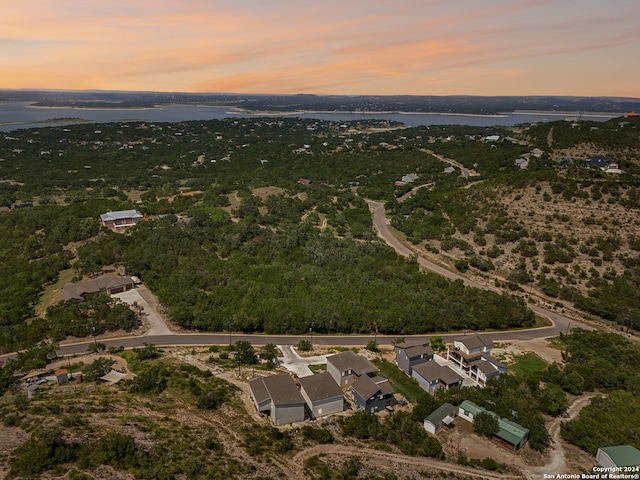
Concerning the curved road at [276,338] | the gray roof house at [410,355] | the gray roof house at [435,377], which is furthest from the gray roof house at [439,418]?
the curved road at [276,338]

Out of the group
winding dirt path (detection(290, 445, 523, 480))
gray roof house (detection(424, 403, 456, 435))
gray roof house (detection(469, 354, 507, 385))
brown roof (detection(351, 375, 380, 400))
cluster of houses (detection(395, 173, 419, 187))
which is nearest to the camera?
winding dirt path (detection(290, 445, 523, 480))

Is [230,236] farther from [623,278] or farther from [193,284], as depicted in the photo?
[623,278]

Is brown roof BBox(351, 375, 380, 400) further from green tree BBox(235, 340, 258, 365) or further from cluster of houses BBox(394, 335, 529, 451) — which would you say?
green tree BBox(235, 340, 258, 365)

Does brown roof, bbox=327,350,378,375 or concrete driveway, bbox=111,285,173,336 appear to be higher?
brown roof, bbox=327,350,378,375

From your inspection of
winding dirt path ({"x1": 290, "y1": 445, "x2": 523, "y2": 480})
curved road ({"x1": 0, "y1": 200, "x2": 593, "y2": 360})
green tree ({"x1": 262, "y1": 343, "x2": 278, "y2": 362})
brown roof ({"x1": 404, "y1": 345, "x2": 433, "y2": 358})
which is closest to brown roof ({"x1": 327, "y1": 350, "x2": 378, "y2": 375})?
brown roof ({"x1": 404, "y1": 345, "x2": 433, "y2": 358})

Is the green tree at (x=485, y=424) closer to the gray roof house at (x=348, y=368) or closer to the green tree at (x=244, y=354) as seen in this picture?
the gray roof house at (x=348, y=368)

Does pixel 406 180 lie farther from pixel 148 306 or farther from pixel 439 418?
pixel 439 418

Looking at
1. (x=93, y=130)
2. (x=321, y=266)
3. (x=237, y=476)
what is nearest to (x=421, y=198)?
(x=321, y=266)
